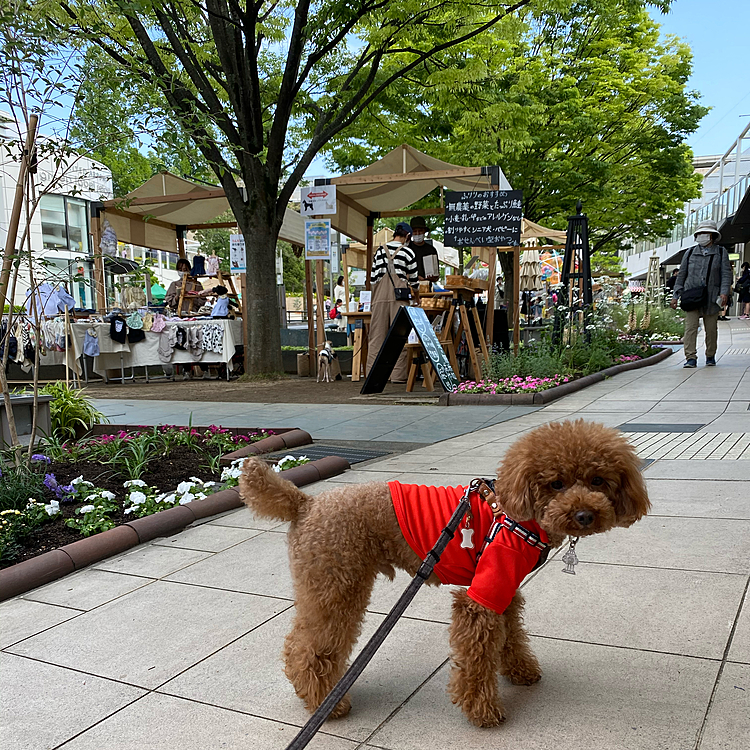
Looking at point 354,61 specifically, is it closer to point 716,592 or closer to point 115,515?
point 115,515

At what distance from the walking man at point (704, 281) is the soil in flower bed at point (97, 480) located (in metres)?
8.94

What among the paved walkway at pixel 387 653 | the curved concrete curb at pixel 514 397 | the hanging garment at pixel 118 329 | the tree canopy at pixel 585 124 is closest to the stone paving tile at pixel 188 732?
the paved walkway at pixel 387 653

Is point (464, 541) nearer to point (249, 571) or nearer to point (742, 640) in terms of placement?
point (742, 640)

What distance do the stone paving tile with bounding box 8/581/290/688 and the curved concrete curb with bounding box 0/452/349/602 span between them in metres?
0.58

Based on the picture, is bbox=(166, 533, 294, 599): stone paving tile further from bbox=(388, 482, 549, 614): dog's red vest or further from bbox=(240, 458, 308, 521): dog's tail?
bbox=(388, 482, 549, 614): dog's red vest

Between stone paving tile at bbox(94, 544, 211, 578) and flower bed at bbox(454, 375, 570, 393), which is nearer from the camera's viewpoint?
stone paving tile at bbox(94, 544, 211, 578)

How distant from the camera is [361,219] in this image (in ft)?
46.5

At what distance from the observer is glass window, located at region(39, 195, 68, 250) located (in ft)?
104

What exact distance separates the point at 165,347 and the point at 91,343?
1.47 metres

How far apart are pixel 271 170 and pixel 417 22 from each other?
145 inches

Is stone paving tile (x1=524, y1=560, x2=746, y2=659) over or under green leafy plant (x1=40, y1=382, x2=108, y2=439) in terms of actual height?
under

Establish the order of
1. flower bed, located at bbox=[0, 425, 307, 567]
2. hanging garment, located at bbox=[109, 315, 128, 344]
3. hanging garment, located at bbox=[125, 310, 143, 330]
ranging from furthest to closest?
1. hanging garment, located at bbox=[125, 310, 143, 330]
2. hanging garment, located at bbox=[109, 315, 128, 344]
3. flower bed, located at bbox=[0, 425, 307, 567]

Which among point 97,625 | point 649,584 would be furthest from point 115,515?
point 649,584

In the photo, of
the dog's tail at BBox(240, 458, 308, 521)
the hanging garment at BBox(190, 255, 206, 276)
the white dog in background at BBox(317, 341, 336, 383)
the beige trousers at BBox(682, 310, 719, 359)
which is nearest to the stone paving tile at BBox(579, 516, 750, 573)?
the dog's tail at BBox(240, 458, 308, 521)
